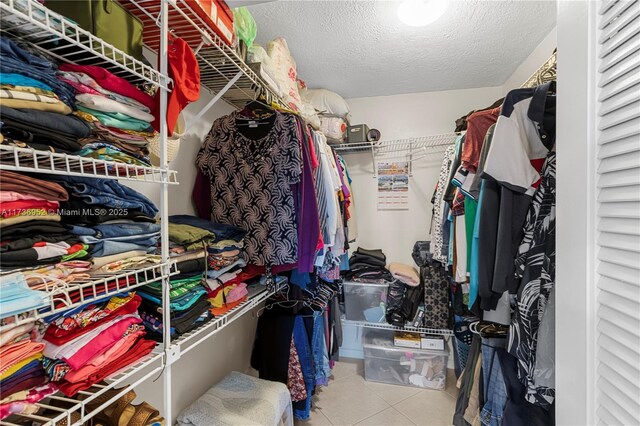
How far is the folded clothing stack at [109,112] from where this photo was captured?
65cm

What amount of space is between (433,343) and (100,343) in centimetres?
219

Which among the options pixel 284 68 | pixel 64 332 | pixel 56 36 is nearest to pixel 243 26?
pixel 284 68

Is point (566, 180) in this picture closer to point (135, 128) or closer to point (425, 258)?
point (135, 128)

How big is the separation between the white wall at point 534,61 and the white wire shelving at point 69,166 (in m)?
2.22

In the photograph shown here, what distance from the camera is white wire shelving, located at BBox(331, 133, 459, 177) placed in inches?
97.4

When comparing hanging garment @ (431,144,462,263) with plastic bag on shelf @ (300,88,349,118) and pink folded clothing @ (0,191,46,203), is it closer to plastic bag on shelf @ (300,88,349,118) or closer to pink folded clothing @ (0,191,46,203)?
plastic bag on shelf @ (300,88,349,118)

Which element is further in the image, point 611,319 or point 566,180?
point 566,180

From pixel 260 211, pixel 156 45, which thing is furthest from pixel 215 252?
pixel 156 45

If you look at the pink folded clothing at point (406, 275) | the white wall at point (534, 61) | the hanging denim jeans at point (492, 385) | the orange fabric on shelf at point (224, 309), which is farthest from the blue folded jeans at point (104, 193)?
the white wall at point (534, 61)

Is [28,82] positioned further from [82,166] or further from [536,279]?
[536,279]

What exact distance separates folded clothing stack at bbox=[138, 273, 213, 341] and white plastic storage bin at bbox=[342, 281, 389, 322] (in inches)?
57.8

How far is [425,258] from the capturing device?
230cm

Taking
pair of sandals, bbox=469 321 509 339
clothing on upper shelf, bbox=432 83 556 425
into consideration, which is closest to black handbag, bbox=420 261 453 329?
pair of sandals, bbox=469 321 509 339

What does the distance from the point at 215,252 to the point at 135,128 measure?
1.75ft
